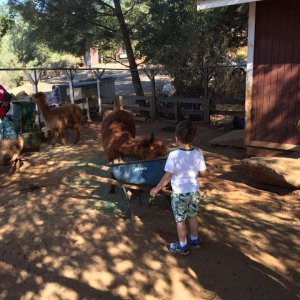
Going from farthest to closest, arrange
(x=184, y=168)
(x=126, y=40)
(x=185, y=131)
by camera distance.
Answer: (x=126, y=40), (x=184, y=168), (x=185, y=131)

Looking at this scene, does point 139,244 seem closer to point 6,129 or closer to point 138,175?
point 138,175

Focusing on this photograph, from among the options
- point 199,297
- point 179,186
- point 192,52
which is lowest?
point 199,297

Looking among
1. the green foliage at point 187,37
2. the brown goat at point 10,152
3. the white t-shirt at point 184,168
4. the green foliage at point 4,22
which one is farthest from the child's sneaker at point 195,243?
the green foliage at point 4,22

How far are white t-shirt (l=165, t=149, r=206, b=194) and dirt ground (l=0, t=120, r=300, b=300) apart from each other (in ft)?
2.47

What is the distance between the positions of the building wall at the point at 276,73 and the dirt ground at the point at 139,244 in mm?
1656

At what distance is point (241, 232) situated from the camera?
14.9ft

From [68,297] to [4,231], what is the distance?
5.67 feet

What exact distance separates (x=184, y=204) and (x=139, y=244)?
30.2 inches

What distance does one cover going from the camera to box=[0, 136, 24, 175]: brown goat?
23.0 ft

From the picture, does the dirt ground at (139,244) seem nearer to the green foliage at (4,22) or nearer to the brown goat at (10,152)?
the brown goat at (10,152)

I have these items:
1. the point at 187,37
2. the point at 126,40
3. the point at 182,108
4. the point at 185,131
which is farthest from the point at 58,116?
the point at 185,131

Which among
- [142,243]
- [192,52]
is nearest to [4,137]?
[142,243]

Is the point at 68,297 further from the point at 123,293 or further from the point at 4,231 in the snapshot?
the point at 4,231

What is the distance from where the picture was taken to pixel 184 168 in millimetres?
3887
